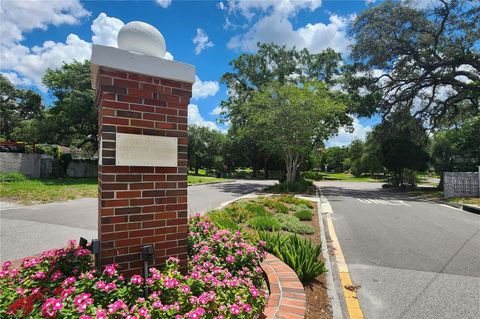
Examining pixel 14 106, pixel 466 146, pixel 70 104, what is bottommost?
pixel 466 146

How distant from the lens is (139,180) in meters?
2.57

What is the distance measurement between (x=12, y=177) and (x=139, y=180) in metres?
18.3

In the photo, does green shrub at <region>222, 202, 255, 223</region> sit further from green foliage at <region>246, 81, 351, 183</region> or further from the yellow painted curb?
green foliage at <region>246, 81, 351, 183</region>

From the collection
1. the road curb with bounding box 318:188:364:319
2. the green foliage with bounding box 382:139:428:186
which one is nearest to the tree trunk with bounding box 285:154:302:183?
the green foliage with bounding box 382:139:428:186

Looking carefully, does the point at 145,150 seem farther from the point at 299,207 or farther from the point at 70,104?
the point at 70,104

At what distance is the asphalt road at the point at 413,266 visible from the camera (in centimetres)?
336

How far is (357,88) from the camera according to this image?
952 inches

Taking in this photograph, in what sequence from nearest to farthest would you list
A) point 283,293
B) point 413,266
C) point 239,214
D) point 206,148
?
point 283,293 → point 413,266 → point 239,214 → point 206,148

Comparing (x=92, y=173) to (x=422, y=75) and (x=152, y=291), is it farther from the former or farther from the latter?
(x=422, y=75)

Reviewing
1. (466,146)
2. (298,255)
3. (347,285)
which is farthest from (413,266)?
(466,146)

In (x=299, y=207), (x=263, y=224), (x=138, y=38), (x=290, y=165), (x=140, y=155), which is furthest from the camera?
(x=290, y=165)

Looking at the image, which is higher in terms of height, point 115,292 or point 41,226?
point 115,292

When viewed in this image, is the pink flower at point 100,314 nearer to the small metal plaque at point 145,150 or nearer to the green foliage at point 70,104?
the small metal plaque at point 145,150

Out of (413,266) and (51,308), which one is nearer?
(51,308)
